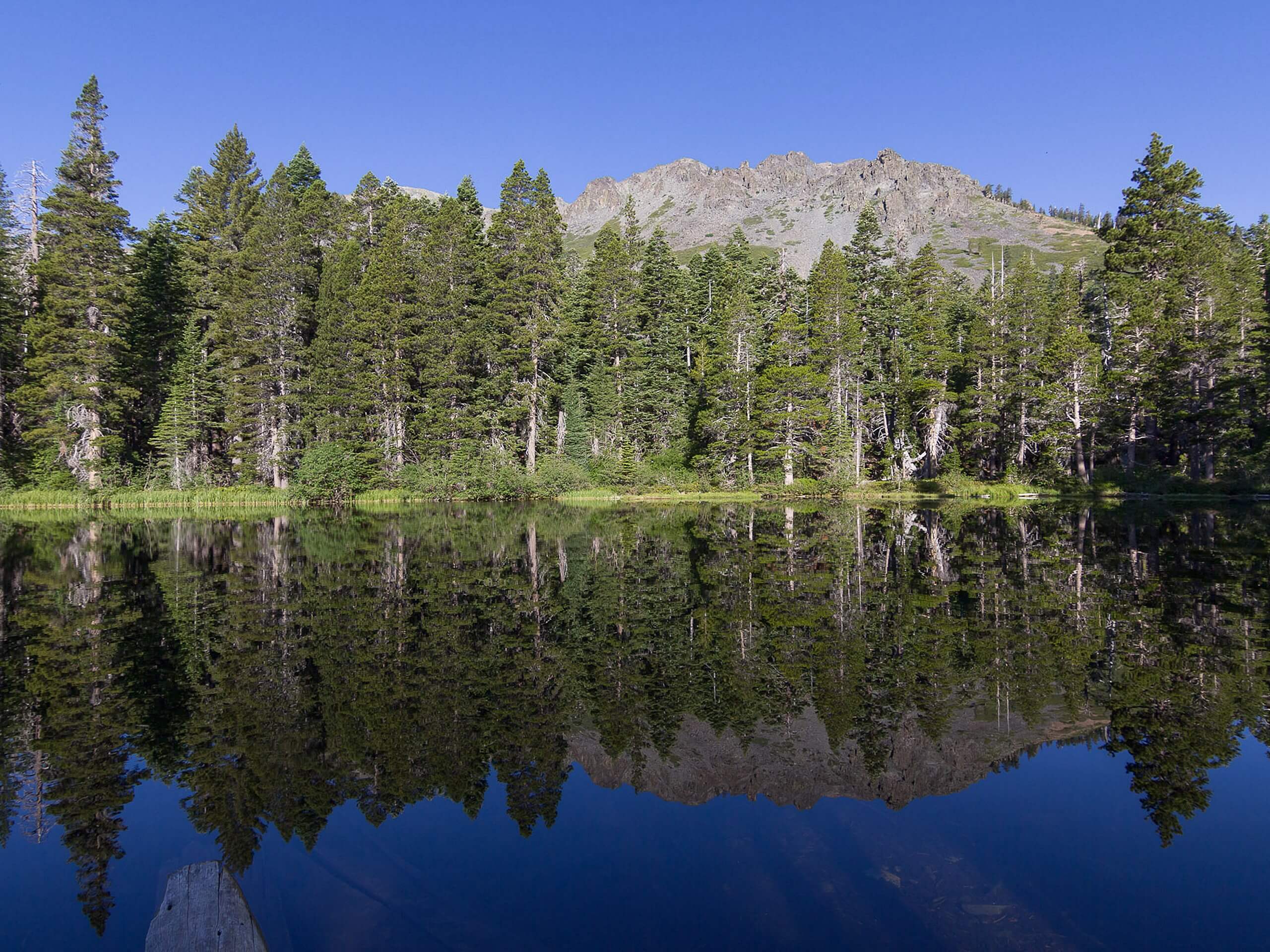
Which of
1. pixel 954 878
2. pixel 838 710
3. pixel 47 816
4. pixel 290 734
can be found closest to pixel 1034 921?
pixel 954 878

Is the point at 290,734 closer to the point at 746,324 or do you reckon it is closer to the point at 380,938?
the point at 380,938

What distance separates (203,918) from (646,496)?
4394 cm

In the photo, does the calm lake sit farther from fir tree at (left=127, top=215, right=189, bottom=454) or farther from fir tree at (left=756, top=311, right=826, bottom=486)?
fir tree at (left=127, top=215, right=189, bottom=454)

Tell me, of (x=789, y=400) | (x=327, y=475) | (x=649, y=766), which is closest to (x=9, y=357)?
(x=327, y=475)

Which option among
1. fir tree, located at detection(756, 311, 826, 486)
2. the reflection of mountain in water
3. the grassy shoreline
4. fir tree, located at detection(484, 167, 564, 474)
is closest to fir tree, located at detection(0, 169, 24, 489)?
the grassy shoreline

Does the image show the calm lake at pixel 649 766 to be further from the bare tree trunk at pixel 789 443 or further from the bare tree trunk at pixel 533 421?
the bare tree trunk at pixel 533 421

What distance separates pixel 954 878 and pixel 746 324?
47.1 m

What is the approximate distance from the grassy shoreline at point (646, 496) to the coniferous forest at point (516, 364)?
0.83m

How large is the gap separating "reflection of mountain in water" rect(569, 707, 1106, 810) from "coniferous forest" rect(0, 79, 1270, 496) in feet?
128

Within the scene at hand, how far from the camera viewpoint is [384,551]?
20.9 metres

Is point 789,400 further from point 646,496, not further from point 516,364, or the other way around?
point 516,364

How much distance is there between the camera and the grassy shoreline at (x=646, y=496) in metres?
40.1

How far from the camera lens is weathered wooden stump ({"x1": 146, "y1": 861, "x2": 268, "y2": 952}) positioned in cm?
327

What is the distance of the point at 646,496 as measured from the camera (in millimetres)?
47219
